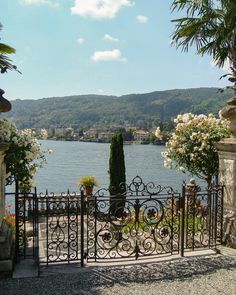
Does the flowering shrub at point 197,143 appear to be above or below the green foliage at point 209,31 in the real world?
below

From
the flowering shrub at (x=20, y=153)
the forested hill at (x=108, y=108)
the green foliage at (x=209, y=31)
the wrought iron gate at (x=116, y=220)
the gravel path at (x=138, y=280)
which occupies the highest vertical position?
the forested hill at (x=108, y=108)

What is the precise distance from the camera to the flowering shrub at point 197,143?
7345 mm

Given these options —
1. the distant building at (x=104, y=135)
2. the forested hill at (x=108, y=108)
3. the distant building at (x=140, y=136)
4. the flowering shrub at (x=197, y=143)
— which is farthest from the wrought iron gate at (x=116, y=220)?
the forested hill at (x=108, y=108)

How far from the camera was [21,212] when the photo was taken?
5406 millimetres

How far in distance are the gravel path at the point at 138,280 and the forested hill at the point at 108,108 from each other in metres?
111

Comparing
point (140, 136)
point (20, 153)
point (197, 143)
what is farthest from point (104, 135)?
point (20, 153)

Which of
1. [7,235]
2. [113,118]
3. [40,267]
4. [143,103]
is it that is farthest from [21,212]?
[143,103]

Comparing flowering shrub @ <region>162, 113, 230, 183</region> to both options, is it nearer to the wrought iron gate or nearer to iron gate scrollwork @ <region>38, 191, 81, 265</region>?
the wrought iron gate

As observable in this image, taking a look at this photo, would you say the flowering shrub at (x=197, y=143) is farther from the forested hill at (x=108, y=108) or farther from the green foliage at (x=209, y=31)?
the forested hill at (x=108, y=108)

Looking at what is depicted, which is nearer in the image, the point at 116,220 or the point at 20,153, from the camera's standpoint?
the point at 20,153

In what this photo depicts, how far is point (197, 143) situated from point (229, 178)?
5.80ft

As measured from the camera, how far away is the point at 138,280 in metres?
4.67

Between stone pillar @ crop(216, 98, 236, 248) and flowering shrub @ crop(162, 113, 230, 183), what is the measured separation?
3.93ft

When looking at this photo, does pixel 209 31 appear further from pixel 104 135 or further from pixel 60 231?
pixel 104 135
